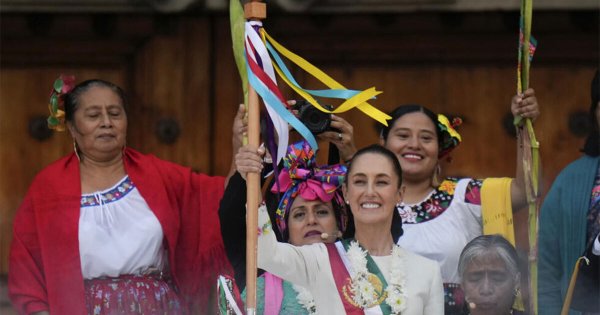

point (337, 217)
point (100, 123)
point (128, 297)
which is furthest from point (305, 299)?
point (100, 123)

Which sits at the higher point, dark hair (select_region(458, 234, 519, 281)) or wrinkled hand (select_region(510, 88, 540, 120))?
wrinkled hand (select_region(510, 88, 540, 120))

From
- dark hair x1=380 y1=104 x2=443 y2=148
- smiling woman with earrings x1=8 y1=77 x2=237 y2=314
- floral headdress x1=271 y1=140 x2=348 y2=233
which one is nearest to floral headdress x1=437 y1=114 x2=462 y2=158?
dark hair x1=380 y1=104 x2=443 y2=148

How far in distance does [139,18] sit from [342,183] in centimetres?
218

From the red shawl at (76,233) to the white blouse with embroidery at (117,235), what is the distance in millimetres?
31

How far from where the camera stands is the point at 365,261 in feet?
16.9

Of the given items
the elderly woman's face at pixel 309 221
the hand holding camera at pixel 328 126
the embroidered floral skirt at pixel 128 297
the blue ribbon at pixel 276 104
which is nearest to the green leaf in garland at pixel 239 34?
the blue ribbon at pixel 276 104

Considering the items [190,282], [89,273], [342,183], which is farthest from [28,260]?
[342,183]

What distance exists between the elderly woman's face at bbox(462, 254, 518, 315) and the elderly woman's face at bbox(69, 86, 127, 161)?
1.50 meters

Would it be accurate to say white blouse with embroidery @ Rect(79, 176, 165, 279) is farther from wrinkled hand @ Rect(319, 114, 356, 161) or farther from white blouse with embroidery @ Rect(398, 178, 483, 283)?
white blouse with embroidery @ Rect(398, 178, 483, 283)

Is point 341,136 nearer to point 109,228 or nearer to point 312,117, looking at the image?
point 312,117

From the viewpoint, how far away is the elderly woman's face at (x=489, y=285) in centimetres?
530

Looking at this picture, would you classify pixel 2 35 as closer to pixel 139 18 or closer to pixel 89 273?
pixel 139 18

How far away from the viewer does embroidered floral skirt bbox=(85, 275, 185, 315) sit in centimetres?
582

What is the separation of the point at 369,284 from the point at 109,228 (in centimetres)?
123
